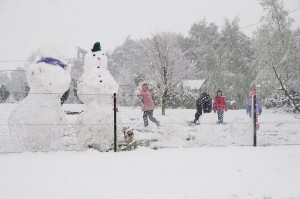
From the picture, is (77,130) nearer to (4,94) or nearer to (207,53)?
(4,94)

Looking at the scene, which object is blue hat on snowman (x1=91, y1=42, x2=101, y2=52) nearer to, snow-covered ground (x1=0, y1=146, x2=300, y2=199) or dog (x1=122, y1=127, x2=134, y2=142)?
dog (x1=122, y1=127, x2=134, y2=142)

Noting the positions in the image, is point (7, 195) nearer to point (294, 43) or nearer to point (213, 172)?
point (213, 172)

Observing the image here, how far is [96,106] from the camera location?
8.37m

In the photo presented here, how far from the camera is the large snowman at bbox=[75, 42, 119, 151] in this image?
8.15m

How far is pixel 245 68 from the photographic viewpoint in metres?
38.2

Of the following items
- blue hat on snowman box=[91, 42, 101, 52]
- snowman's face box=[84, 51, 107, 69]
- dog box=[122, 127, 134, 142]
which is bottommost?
dog box=[122, 127, 134, 142]

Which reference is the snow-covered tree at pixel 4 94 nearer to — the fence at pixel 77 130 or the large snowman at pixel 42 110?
the large snowman at pixel 42 110

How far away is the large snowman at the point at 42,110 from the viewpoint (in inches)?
305

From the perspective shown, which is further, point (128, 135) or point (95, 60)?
point (128, 135)

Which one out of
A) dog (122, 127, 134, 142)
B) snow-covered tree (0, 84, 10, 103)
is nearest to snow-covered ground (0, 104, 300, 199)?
dog (122, 127, 134, 142)

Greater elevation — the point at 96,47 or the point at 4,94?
the point at 96,47

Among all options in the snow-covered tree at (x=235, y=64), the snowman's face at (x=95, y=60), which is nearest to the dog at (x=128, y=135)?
the snowman's face at (x=95, y=60)

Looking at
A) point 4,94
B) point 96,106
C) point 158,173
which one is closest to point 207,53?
point 4,94

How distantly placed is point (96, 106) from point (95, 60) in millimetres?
1328
